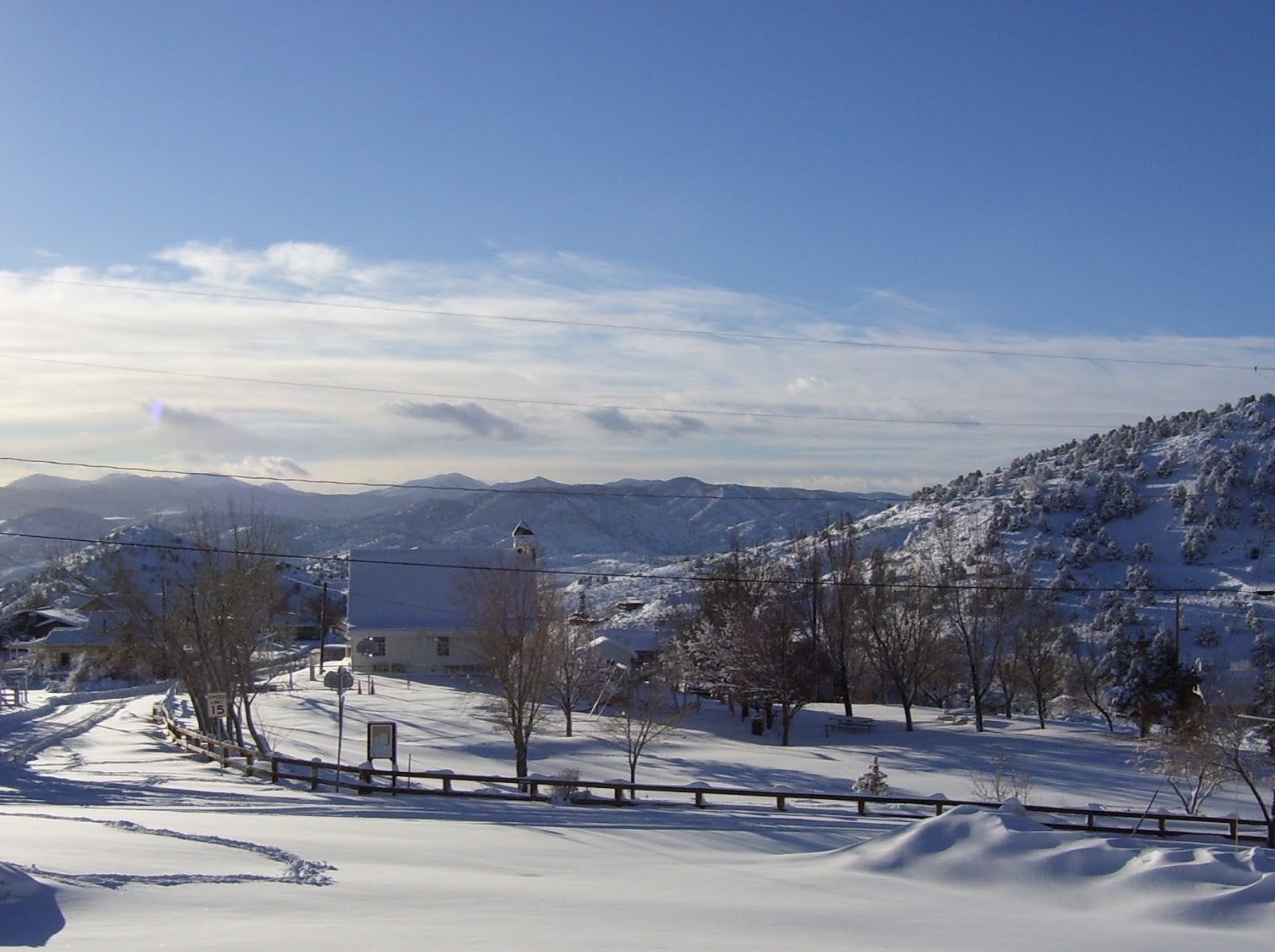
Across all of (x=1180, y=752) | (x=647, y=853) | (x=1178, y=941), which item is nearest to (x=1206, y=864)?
(x=1178, y=941)

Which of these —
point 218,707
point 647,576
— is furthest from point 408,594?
point 647,576

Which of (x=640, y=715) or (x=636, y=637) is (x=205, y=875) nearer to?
(x=640, y=715)

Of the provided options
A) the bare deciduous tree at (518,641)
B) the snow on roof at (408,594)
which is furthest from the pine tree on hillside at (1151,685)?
the snow on roof at (408,594)

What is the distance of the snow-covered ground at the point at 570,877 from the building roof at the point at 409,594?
125ft

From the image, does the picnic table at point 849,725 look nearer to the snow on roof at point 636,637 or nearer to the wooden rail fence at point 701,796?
the snow on roof at point 636,637

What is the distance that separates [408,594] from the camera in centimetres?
6469

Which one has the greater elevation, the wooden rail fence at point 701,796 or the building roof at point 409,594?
the building roof at point 409,594

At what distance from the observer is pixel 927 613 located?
55344mm

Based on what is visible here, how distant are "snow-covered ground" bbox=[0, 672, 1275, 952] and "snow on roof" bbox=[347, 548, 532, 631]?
38084 mm

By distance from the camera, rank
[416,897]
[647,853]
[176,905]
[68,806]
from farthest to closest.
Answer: [68,806] → [647,853] → [416,897] → [176,905]

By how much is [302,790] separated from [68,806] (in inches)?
205

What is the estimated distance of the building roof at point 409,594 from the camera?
63.1m

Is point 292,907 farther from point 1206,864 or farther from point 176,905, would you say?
point 1206,864

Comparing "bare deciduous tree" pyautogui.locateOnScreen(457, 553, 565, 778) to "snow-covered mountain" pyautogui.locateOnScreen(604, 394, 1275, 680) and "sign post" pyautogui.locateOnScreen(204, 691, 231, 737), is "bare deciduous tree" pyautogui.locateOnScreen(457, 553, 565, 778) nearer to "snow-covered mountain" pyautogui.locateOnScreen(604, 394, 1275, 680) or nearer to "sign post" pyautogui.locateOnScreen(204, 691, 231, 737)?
"sign post" pyautogui.locateOnScreen(204, 691, 231, 737)
